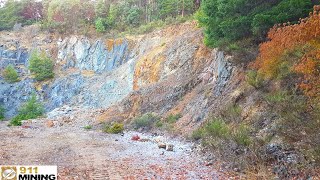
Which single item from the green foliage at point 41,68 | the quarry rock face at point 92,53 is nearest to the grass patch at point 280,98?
the quarry rock face at point 92,53

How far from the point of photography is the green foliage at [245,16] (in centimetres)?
1482

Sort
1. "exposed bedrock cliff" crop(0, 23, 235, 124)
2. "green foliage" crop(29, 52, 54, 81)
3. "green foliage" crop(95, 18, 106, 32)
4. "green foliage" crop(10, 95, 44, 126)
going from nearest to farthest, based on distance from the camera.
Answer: "exposed bedrock cliff" crop(0, 23, 235, 124) < "green foliage" crop(10, 95, 44, 126) < "green foliage" crop(29, 52, 54, 81) < "green foliage" crop(95, 18, 106, 32)

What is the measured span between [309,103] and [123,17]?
42.6 m

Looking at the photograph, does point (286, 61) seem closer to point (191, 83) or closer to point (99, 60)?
point (191, 83)

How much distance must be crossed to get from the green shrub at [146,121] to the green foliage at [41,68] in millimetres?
25234

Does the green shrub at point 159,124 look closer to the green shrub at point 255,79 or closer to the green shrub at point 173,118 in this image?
the green shrub at point 173,118

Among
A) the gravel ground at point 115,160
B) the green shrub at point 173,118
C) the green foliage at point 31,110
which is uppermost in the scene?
the gravel ground at point 115,160

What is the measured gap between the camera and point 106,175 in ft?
31.1

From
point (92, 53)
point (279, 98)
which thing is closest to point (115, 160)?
point (279, 98)

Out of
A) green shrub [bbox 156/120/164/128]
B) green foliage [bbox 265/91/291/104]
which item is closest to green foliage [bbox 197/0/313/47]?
green foliage [bbox 265/91/291/104]

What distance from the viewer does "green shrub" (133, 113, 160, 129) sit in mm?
23402

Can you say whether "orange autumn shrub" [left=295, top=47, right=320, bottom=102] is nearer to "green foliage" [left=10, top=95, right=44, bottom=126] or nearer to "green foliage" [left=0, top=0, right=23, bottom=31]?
"green foliage" [left=10, top=95, right=44, bottom=126]

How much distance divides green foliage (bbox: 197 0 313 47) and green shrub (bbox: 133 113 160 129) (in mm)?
6999

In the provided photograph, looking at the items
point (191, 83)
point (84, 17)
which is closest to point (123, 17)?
point (84, 17)
